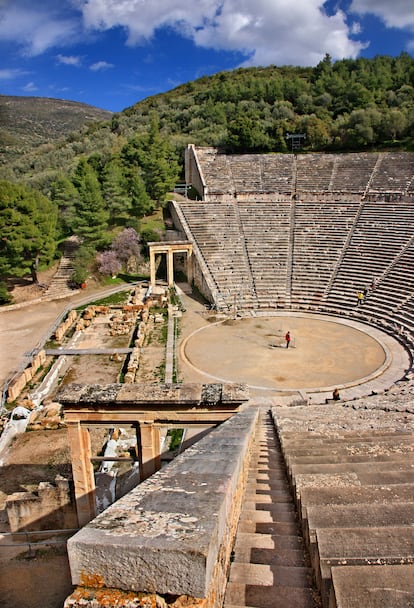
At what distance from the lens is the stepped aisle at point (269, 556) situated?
2914mm

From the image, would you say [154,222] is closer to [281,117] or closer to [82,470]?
[281,117]

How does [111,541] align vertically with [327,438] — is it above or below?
above

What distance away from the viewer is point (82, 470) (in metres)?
7.89

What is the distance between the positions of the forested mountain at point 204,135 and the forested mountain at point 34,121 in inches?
177

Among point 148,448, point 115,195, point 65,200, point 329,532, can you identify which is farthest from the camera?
point 65,200

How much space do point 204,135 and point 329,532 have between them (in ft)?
162

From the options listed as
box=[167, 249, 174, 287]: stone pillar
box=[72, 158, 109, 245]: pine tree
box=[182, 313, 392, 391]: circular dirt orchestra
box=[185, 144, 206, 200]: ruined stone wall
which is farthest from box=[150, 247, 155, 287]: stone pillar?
box=[185, 144, 206, 200]: ruined stone wall

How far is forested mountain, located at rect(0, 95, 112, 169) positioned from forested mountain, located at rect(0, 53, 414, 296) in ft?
14.7

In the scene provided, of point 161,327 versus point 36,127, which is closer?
point 161,327

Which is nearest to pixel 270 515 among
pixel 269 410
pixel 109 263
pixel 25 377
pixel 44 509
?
pixel 44 509

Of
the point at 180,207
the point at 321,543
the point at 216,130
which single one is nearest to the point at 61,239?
the point at 180,207

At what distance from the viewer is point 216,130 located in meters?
49.7

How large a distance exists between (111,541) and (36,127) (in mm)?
98912

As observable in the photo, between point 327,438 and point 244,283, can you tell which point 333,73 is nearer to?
point 244,283
